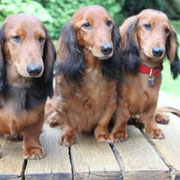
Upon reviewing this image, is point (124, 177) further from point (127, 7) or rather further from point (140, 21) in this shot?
point (127, 7)

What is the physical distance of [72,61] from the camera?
289cm

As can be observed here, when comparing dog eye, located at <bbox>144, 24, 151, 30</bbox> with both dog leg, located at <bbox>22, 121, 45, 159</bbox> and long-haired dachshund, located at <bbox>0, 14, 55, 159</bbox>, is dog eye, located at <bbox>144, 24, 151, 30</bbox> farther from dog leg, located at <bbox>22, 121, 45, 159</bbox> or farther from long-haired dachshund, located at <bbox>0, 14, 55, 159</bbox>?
dog leg, located at <bbox>22, 121, 45, 159</bbox>

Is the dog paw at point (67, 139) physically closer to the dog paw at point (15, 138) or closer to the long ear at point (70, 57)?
the dog paw at point (15, 138)

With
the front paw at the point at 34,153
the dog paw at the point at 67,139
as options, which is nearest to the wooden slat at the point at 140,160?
the dog paw at the point at 67,139

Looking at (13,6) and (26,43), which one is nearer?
(26,43)

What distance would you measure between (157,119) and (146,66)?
79 cm

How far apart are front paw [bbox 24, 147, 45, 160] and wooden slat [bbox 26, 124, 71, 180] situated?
0.04m

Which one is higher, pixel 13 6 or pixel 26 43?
pixel 26 43

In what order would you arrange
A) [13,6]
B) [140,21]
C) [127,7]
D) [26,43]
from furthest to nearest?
[127,7], [13,6], [140,21], [26,43]

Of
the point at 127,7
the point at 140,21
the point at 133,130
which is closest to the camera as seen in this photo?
the point at 140,21

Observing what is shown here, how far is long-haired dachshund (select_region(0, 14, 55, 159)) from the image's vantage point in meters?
2.45

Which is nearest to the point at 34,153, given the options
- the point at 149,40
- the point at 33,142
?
the point at 33,142

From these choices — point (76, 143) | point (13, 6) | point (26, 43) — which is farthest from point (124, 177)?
point (13, 6)

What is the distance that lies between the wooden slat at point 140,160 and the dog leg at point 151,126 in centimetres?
9
